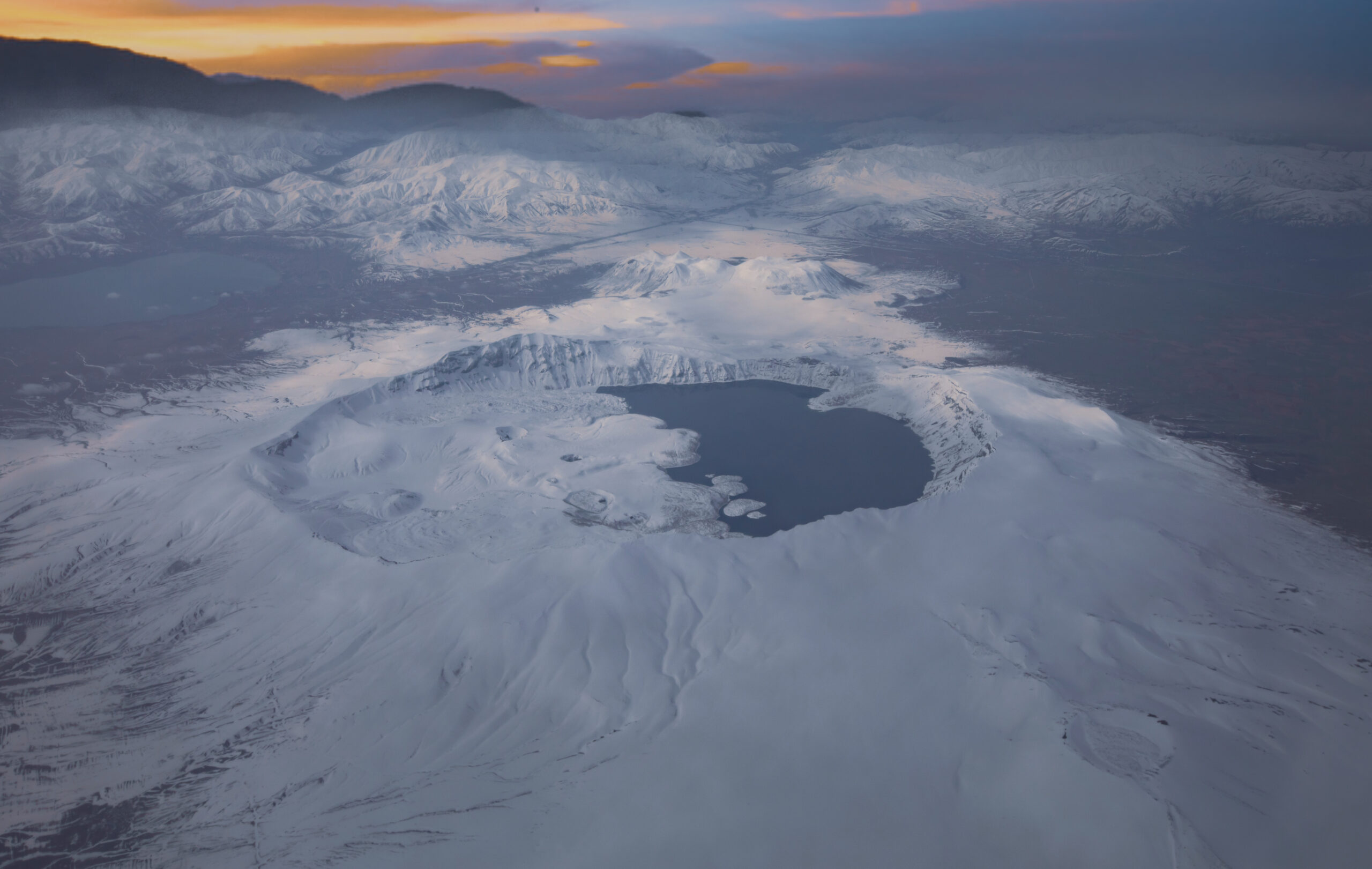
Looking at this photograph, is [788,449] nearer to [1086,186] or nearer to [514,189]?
[514,189]

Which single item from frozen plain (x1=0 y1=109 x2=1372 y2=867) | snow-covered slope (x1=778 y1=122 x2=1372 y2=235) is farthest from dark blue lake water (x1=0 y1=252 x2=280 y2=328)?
snow-covered slope (x1=778 y1=122 x2=1372 y2=235)

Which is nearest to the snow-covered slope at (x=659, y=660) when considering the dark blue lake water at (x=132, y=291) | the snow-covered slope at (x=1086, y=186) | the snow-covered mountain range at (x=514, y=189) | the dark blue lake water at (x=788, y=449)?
the dark blue lake water at (x=788, y=449)

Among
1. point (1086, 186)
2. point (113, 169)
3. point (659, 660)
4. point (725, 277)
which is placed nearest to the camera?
point (659, 660)

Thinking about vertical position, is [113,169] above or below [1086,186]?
below

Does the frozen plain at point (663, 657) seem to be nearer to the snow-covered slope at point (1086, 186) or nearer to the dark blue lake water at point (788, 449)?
the dark blue lake water at point (788, 449)

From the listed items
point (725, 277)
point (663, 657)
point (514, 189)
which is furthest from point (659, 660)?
point (514, 189)
